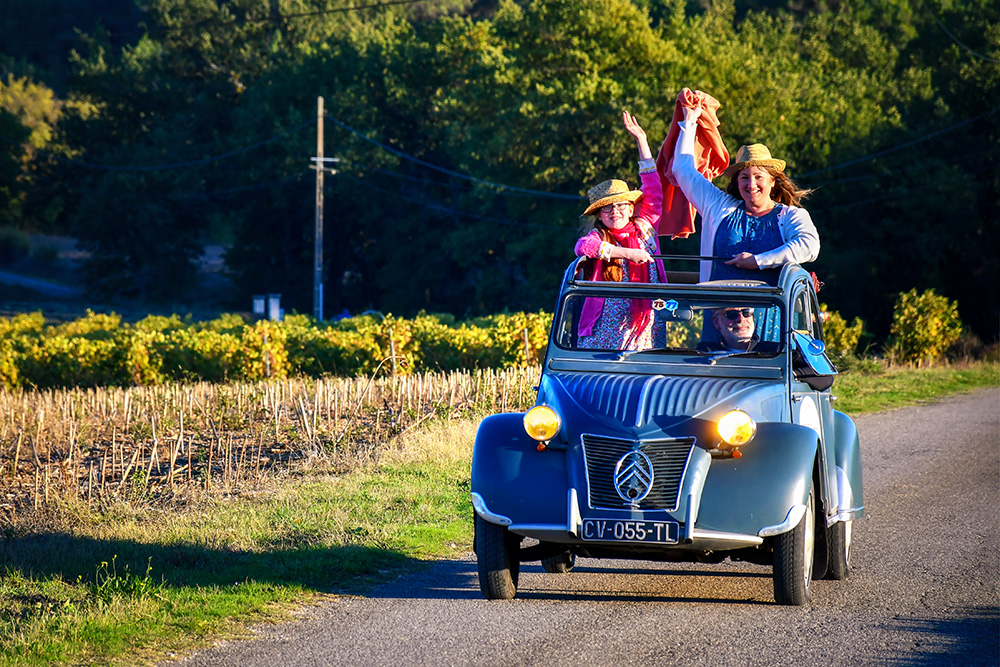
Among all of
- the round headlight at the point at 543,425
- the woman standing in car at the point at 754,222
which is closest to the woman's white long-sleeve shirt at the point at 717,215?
the woman standing in car at the point at 754,222

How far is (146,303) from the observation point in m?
70.2

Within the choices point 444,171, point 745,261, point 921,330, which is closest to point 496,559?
point 745,261

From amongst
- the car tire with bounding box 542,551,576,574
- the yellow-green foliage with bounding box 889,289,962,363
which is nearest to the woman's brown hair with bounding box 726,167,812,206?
the car tire with bounding box 542,551,576,574

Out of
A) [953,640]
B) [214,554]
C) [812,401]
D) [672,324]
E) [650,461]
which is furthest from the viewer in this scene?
[214,554]

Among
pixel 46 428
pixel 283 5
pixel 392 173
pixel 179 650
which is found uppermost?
pixel 283 5

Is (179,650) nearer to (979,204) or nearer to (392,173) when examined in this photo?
(979,204)

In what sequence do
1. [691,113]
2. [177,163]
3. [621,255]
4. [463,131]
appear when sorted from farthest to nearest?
[177,163]
[463,131]
[691,113]
[621,255]

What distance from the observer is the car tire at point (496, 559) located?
652cm

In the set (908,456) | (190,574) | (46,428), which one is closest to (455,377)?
(46,428)

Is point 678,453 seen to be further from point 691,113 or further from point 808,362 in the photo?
point 691,113

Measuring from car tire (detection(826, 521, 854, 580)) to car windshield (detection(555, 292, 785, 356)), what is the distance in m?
1.17

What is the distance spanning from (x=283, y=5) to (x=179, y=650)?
73.4m

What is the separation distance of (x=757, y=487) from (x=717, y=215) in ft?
7.57

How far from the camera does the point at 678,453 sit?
626 centimetres
